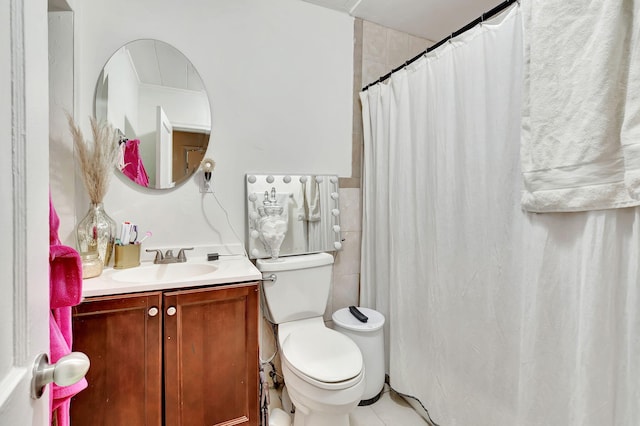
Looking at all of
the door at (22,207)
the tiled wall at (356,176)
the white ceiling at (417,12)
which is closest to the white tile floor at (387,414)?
the tiled wall at (356,176)

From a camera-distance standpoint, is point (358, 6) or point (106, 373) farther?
point (358, 6)

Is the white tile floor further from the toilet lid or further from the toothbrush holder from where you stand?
the toothbrush holder

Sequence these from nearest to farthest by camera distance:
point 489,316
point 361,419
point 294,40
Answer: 1. point 489,316
2. point 361,419
3. point 294,40

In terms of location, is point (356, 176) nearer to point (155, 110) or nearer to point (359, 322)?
point (359, 322)

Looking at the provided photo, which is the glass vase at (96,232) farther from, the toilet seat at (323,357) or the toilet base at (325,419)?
the toilet base at (325,419)

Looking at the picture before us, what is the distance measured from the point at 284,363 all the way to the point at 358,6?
2110 mm

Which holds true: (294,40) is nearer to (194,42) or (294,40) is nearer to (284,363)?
(194,42)

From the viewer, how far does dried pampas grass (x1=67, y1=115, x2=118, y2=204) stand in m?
1.30

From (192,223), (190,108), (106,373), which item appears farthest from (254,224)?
(106,373)

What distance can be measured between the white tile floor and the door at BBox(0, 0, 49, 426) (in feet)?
4.95

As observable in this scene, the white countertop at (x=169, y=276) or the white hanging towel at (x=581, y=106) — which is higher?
the white hanging towel at (x=581, y=106)

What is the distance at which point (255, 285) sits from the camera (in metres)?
1.31

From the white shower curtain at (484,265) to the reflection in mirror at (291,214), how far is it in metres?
0.29

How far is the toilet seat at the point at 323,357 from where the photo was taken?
1262mm
